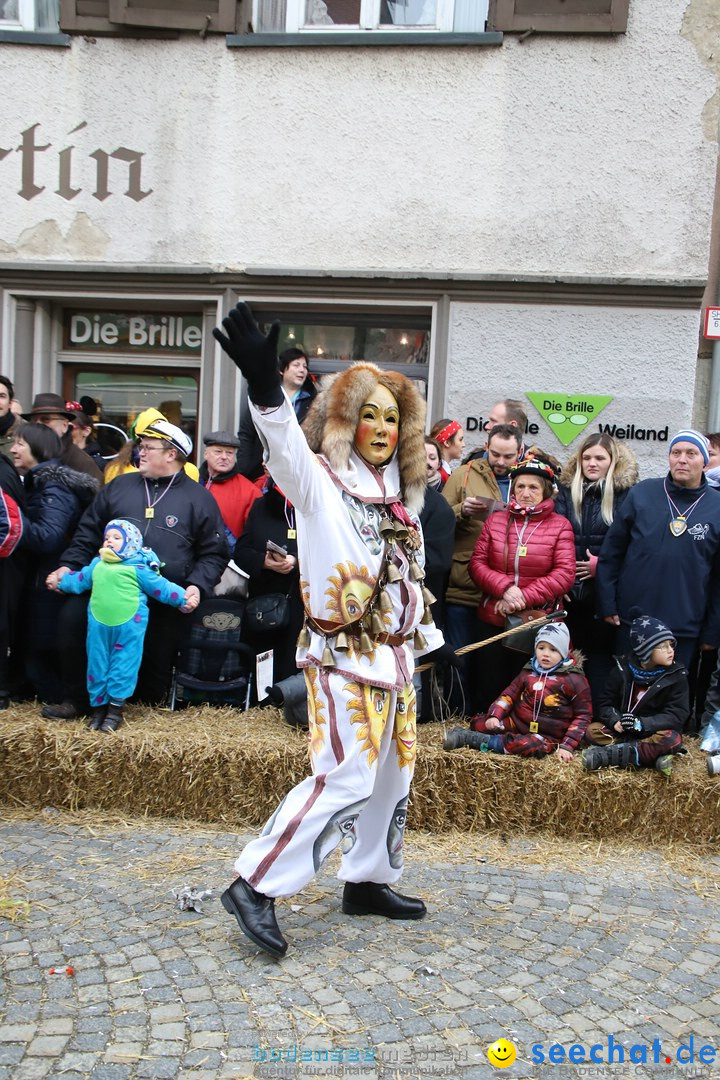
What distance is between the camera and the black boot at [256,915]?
3.40m

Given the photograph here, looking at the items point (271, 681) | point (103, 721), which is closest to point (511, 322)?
point (271, 681)

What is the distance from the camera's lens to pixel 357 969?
3422mm

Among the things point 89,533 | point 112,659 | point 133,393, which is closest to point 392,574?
point 112,659

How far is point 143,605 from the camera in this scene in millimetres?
5297

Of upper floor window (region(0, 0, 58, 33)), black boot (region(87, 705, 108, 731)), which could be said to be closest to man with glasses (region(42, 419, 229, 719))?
black boot (region(87, 705, 108, 731))

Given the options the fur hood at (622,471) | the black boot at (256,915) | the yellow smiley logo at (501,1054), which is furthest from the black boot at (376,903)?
the fur hood at (622,471)

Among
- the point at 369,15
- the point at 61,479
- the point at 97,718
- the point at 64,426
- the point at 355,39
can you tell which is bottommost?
the point at 97,718

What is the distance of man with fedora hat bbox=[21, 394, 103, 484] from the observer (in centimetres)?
605

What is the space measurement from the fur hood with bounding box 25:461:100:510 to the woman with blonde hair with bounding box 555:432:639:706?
2.86 meters

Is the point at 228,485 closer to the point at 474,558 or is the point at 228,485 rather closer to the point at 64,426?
the point at 64,426

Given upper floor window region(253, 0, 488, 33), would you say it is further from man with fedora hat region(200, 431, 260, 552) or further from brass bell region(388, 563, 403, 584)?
brass bell region(388, 563, 403, 584)

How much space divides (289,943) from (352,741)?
0.84m

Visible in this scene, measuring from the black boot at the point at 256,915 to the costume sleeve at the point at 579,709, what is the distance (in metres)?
2.10

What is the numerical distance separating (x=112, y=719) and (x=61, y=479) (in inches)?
59.6
